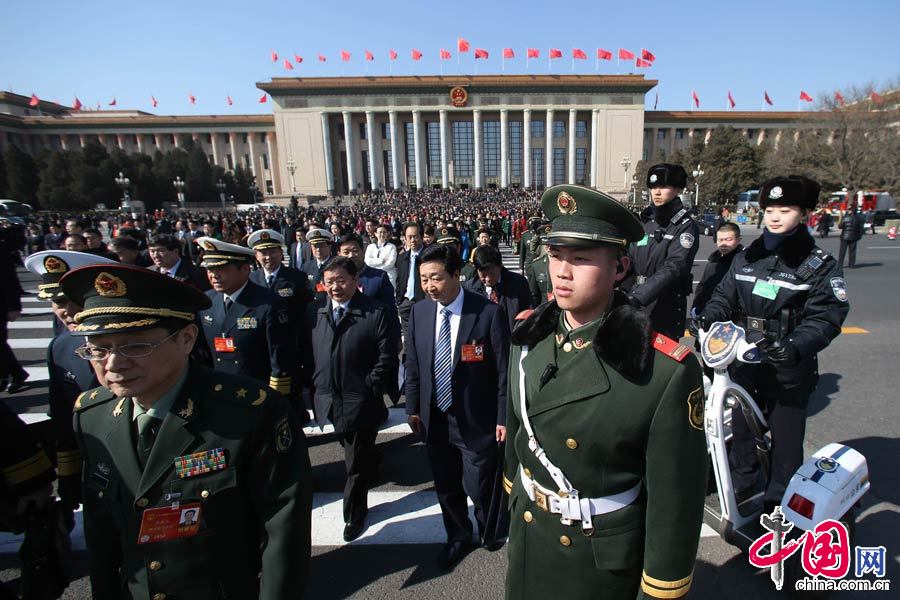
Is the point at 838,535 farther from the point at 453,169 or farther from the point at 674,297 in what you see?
the point at 453,169

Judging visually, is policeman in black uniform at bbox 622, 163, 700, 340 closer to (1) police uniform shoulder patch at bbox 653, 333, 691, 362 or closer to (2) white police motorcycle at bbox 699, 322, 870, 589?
(2) white police motorcycle at bbox 699, 322, 870, 589

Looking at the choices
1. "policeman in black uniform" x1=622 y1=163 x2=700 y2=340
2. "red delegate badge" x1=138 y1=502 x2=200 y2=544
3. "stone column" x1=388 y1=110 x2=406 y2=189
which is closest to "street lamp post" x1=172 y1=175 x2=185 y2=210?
"stone column" x1=388 y1=110 x2=406 y2=189

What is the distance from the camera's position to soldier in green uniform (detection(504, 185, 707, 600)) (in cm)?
155

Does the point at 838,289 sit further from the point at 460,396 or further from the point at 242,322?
the point at 242,322

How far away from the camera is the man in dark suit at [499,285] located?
5195 mm

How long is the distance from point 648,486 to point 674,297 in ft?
10.7

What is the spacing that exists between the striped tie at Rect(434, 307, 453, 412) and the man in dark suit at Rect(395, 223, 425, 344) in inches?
172

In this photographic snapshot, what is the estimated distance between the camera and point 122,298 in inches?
64.8

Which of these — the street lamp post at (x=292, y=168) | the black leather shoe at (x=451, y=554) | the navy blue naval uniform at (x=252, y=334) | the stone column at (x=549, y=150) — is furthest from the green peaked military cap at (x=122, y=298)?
the stone column at (x=549, y=150)

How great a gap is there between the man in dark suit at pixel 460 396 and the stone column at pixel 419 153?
A: 70680 millimetres

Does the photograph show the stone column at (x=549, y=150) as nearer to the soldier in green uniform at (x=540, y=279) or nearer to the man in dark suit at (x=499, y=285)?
the soldier in green uniform at (x=540, y=279)

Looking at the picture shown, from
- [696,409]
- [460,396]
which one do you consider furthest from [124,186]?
[696,409]

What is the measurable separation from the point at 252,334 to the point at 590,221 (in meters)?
3.13

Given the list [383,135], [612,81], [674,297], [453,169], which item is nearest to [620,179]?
[612,81]
